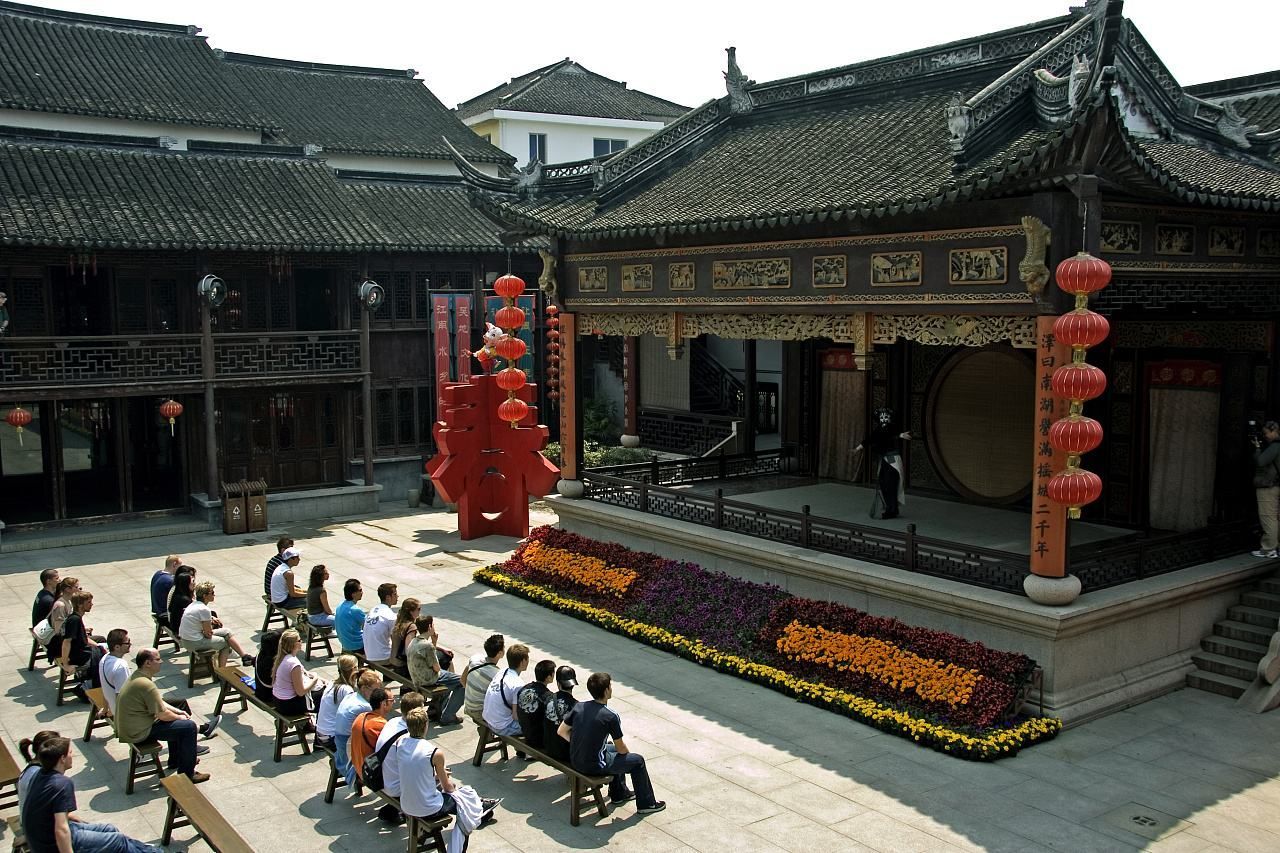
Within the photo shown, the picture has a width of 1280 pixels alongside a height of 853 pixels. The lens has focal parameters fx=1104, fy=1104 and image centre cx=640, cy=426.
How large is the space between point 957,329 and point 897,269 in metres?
1.05

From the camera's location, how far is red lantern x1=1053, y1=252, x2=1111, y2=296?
34.2 ft

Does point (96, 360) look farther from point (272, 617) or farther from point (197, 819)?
point (197, 819)

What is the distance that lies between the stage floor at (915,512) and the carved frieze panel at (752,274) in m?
3.33

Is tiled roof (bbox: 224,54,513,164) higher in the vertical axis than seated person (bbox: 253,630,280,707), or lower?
higher

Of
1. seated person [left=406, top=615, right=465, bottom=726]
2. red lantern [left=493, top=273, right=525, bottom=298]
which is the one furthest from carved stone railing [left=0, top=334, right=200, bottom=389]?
seated person [left=406, top=615, right=465, bottom=726]

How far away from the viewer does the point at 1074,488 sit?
1060cm

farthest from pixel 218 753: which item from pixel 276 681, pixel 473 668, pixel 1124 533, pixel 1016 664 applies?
pixel 1124 533

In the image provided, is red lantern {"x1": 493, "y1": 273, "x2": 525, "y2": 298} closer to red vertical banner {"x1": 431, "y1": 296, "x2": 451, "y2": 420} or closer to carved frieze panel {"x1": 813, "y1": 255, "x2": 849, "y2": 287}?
red vertical banner {"x1": 431, "y1": 296, "x2": 451, "y2": 420}

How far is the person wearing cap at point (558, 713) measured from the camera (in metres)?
9.51

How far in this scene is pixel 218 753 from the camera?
10.7 meters

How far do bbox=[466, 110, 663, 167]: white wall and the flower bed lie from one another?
3185 centimetres

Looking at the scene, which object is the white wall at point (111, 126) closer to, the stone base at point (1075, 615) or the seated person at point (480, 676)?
the seated person at point (480, 676)

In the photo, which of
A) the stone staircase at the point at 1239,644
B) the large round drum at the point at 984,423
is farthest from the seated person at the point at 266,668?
the large round drum at the point at 984,423

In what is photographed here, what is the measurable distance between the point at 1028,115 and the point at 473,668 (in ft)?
29.1
